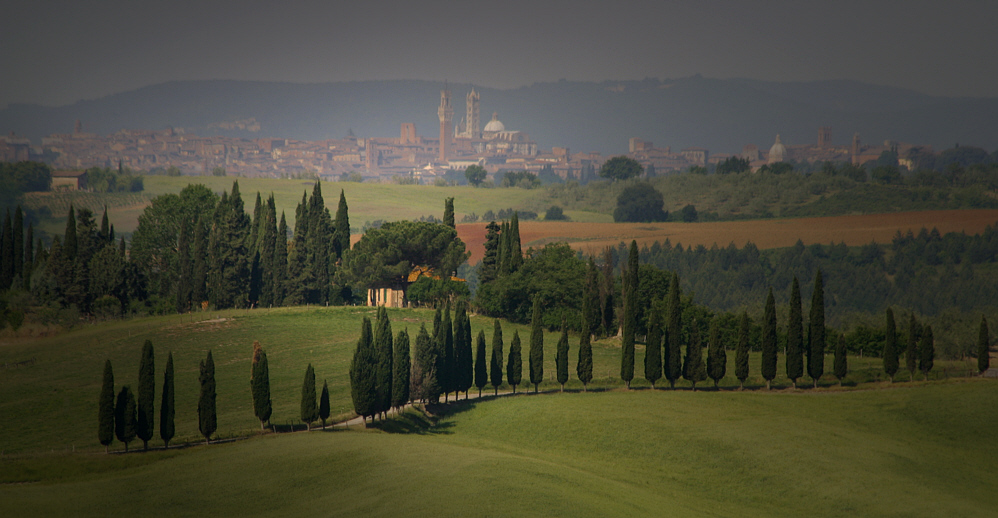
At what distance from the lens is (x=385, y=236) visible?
93062 mm

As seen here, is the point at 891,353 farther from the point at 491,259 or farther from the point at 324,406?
the point at 491,259

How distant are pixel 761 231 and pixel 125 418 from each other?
452 ft

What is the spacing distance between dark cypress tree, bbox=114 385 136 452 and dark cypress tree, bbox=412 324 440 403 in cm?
1825

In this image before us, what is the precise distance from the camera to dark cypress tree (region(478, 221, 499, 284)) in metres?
96.9

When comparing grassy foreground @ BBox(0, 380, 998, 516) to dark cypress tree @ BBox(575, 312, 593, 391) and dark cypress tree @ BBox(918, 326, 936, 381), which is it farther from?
dark cypress tree @ BBox(918, 326, 936, 381)

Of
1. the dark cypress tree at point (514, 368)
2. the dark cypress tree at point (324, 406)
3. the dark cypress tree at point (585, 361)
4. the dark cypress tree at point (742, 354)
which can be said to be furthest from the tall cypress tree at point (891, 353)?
the dark cypress tree at point (324, 406)

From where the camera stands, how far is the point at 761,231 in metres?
166

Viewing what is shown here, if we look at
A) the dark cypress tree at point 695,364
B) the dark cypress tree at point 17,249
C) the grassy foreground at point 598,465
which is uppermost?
the dark cypress tree at point 17,249

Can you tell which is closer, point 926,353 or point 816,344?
point 816,344

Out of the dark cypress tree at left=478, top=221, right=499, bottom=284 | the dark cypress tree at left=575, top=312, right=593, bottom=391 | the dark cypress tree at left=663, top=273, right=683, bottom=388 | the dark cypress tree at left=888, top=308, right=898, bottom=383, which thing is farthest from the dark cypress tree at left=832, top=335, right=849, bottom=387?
the dark cypress tree at left=478, top=221, right=499, bottom=284

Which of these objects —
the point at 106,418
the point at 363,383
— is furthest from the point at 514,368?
the point at 106,418

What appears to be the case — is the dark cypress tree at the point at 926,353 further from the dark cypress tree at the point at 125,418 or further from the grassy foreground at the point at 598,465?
the dark cypress tree at the point at 125,418

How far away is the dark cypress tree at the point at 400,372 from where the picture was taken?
57.1 m

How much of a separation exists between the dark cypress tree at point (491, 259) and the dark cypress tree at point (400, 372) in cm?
3864
